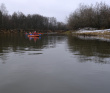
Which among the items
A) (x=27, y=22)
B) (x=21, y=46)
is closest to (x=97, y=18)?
(x=21, y=46)

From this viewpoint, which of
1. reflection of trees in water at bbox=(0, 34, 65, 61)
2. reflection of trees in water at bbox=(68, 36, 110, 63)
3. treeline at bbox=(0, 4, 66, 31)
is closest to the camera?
reflection of trees in water at bbox=(68, 36, 110, 63)

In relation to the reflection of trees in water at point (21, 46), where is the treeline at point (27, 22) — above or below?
above

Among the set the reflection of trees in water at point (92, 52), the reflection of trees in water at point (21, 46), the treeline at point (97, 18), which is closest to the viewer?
the reflection of trees in water at point (92, 52)

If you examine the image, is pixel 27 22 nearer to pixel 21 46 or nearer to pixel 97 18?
pixel 97 18

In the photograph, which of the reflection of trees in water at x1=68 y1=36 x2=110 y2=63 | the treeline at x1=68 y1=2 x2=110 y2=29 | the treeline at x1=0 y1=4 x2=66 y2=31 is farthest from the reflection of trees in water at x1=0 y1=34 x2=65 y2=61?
the treeline at x1=0 y1=4 x2=66 y2=31

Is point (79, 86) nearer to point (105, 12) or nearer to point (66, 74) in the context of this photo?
point (66, 74)

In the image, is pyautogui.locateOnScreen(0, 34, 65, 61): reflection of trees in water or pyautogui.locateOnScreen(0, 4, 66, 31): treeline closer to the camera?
pyautogui.locateOnScreen(0, 34, 65, 61): reflection of trees in water

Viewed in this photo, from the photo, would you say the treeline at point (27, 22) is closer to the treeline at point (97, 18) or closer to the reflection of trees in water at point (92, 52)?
the treeline at point (97, 18)

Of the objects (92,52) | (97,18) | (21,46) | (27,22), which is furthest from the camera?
(27,22)

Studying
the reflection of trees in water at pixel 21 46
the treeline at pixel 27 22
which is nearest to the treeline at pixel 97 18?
the reflection of trees in water at pixel 21 46

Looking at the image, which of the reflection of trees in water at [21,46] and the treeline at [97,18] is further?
the treeline at [97,18]

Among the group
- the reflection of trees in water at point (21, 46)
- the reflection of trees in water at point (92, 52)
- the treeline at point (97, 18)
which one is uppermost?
the treeline at point (97, 18)

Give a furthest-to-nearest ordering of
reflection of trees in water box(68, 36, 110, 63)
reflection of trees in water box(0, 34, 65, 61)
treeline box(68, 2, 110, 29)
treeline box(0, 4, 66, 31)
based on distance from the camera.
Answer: treeline box(0, 4, 66, 31) < treeline box(68, 2, 110, 29) < reflection of trees in water box(0, 34, 65, 61) < reflection of trees in water box(68, 36, 110, 63)

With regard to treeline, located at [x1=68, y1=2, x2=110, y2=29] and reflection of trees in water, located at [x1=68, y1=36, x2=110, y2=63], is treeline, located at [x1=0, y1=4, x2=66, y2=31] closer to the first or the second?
treeline, located at [x1=68, y1=2, x2=110, y2=29]
